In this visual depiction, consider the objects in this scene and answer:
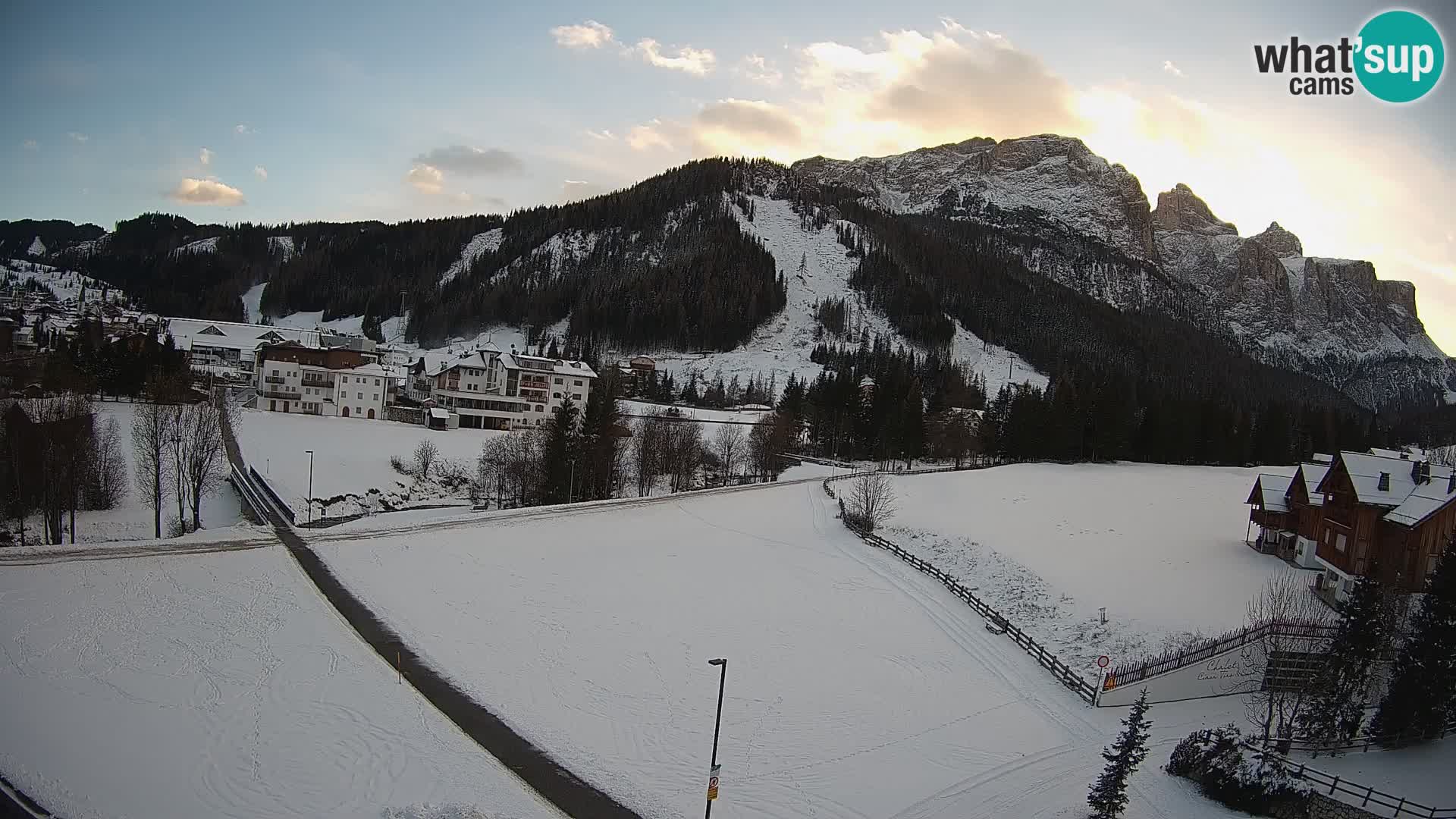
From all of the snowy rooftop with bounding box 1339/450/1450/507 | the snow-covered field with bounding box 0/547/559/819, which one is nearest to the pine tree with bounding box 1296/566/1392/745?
the snowy rooftop with bounding box 1339/450/1450/507

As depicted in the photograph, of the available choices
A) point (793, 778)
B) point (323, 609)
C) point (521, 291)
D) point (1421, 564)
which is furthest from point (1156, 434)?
point (521, 291)

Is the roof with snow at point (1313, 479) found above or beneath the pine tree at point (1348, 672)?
→ above

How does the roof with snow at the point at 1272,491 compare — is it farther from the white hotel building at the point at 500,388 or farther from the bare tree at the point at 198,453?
the white hotel building at the point at 500,388

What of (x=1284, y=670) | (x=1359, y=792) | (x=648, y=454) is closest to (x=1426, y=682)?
(x=1284, y=670)

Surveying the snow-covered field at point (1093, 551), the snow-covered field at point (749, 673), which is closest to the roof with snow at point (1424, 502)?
the snow-covered field at point (1093, 551)

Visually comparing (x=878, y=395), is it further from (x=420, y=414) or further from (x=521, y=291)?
(x=521, y=291)

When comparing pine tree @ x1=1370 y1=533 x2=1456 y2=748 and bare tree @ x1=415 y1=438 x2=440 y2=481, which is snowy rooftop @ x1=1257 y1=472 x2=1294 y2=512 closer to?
pine tree @ x1=1370 y1=533 x2=1456 y2=748
